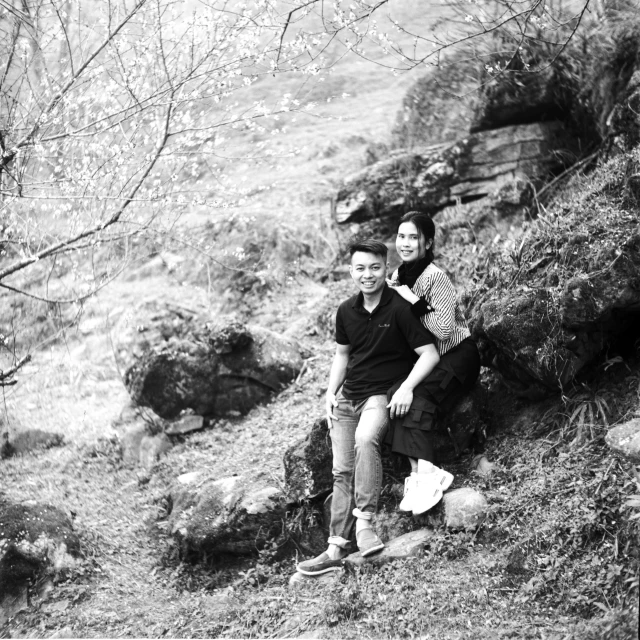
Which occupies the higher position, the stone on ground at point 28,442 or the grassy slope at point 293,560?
the stone on ground at point 28,442

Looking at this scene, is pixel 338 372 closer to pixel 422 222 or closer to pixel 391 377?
pixel 391 377

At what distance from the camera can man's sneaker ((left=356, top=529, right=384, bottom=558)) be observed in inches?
155

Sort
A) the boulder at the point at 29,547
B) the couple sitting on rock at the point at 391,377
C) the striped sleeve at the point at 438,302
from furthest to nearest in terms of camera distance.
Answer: the boulder at the point at 29,547 < the striped sleeve at the point at 438,302 < the couple sitting on rock at the point at 391,377

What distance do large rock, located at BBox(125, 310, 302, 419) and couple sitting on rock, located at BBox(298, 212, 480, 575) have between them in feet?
9.26

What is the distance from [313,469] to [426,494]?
1.09 meters

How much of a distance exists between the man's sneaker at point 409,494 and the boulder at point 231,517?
1.14m

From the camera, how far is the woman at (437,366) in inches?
161

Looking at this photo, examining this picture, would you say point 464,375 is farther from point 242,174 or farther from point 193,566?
point 242,174

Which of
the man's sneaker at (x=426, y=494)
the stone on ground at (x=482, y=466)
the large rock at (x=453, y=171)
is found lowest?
the stone on ground at (x=482, y=466)

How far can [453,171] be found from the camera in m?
8.29

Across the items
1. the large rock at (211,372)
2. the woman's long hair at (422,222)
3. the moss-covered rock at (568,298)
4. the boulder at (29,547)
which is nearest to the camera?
the moss-covered rock at (568,298)

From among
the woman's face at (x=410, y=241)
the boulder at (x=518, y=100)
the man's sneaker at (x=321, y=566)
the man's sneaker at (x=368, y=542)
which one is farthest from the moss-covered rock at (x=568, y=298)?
the boulder at (x=518, y=100)

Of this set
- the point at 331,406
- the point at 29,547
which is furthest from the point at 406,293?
the point at 29,547

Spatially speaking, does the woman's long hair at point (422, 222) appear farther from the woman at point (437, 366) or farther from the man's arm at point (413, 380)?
the man's arm at point (413, 380)
